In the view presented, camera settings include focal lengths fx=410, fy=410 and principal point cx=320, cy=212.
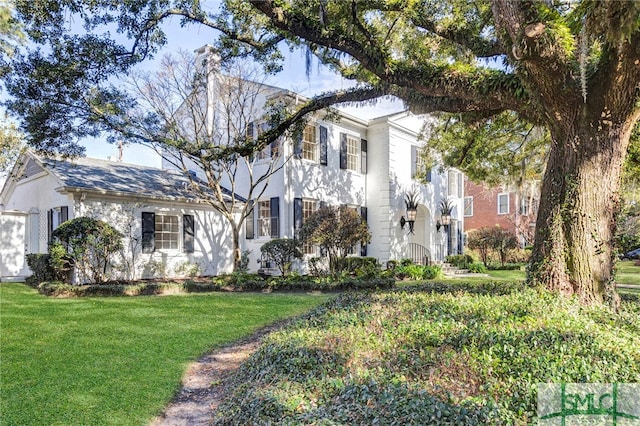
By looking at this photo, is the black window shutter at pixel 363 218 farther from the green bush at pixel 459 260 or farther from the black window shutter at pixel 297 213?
the green bush at pixel 459 260

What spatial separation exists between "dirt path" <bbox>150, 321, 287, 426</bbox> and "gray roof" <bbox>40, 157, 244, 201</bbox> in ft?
29.7

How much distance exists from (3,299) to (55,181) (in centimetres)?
546

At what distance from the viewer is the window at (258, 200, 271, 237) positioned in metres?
15.2

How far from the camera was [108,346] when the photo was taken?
19.1 ft

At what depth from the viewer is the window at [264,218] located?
15.2 m

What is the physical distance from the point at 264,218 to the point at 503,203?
831 inches

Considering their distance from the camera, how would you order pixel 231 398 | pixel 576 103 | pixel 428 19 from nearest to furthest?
pixel 231 398
pixel 576 103
pixel 428 19

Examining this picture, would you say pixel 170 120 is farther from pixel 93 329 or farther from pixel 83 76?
pixel 93 329

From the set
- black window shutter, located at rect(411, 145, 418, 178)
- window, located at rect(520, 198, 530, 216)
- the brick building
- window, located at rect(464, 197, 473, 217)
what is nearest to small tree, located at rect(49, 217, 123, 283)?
black window shutter, located at rect(411, 145, 418, 178)

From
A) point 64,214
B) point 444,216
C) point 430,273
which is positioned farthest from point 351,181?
point 64,214

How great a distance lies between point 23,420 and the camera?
3580mm

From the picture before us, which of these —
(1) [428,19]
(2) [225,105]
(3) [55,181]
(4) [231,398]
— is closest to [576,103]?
(1) [428,19]

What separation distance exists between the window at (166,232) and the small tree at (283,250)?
3.91 metres

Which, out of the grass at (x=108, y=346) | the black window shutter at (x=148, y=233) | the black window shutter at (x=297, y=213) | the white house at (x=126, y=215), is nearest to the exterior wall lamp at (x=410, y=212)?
the black window shutter at (x=297, y=213)
